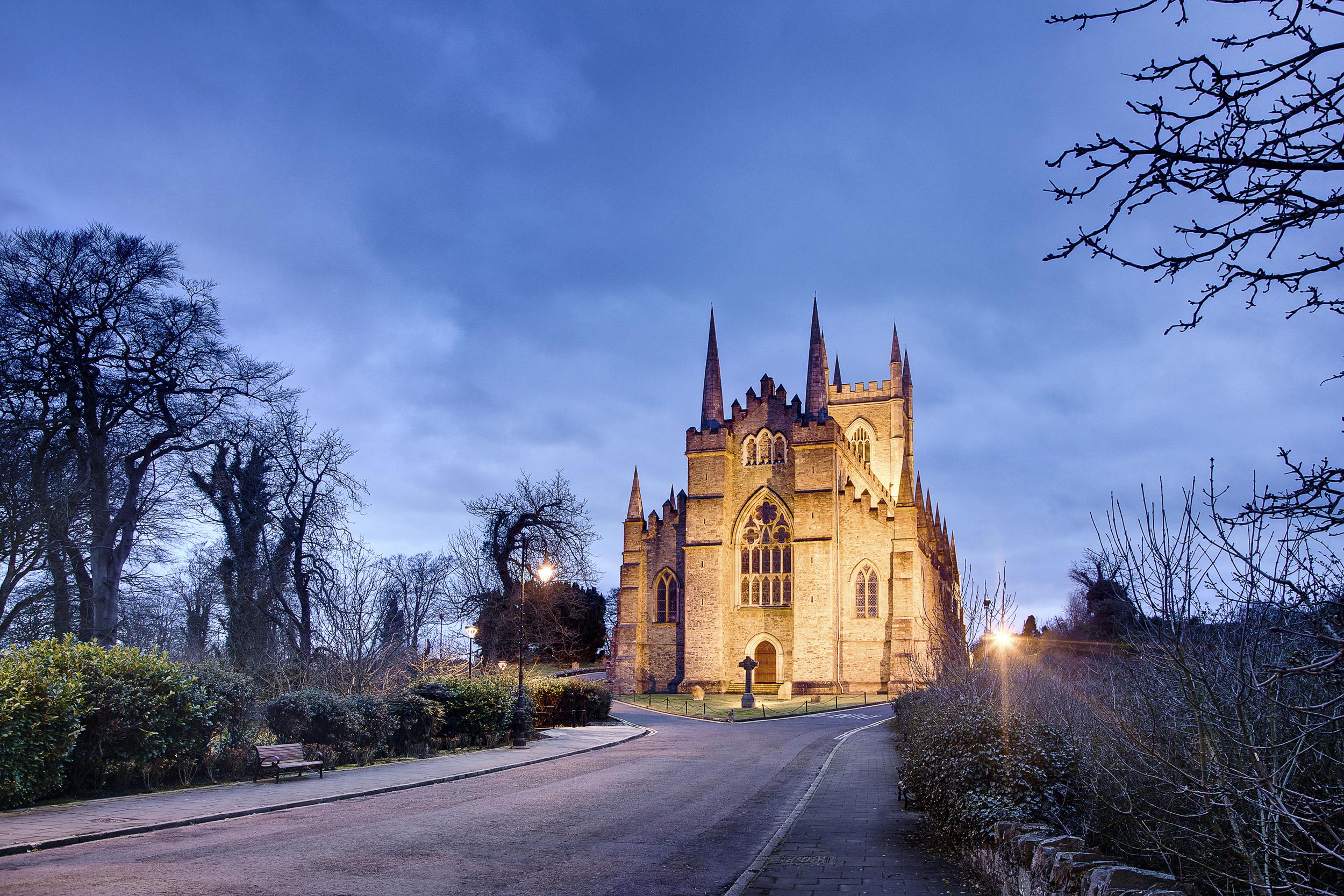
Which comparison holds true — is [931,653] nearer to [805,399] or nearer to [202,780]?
[202,780]

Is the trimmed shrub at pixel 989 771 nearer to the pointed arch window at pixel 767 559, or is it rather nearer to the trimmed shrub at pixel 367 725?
the trimmed shrub at pixel 367 725

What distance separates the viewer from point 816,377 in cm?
4934

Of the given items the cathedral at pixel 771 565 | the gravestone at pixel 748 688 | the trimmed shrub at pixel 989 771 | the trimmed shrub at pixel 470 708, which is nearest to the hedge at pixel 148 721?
the trimmed shrub at pixel 470 708

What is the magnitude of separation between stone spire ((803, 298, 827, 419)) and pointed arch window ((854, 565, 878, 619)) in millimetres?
8869

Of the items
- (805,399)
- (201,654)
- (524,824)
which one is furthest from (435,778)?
(805,399)

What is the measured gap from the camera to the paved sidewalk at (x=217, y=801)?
10.2 m

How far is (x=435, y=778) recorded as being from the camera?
16234 mm

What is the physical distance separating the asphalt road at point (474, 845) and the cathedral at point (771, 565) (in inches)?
1085

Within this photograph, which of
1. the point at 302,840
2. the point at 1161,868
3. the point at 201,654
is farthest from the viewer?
the point at 201,654

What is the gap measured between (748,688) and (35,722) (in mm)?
32339

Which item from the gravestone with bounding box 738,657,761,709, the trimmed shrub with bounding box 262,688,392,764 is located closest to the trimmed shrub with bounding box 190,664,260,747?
the trimmed shrub with bounding box 262,688,392,764

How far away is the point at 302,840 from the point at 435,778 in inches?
248

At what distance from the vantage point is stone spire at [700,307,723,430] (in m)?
49.3

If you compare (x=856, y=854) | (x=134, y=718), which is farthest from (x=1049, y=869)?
(x=134, y=718)
